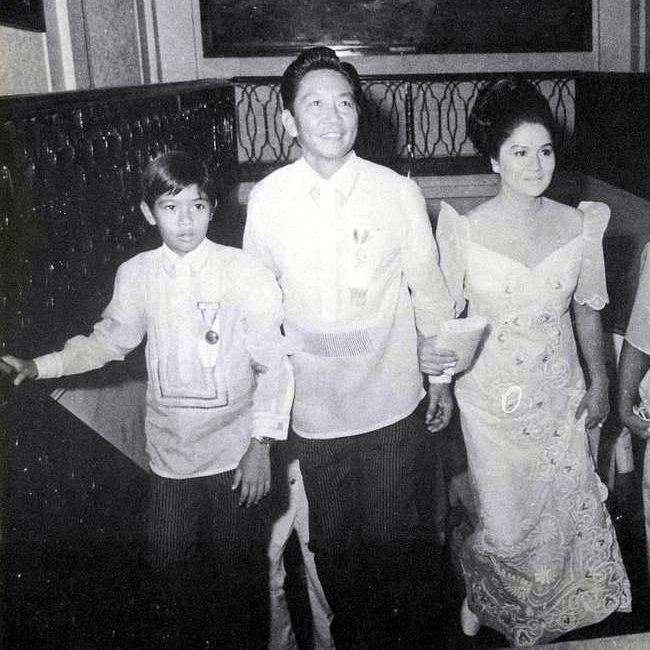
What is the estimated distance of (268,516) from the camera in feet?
6.73

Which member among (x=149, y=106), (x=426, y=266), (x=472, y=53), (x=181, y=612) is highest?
(x=472, y=53)

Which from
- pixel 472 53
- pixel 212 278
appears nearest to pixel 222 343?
pixel 212 278

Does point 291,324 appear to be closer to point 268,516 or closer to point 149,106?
point 149,106

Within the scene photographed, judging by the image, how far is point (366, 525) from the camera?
5.79 feet

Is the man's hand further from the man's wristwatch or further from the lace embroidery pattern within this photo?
the man's wristwatch

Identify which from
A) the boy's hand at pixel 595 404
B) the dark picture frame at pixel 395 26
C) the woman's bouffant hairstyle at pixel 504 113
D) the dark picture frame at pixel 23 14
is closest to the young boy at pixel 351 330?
the woman's bouffant hairstyle at pixel 504 113

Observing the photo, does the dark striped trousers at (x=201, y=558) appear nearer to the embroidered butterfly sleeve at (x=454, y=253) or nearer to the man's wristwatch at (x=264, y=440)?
the man's wristwatch at (x=264, y=440)

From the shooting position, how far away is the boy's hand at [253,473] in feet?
4.81

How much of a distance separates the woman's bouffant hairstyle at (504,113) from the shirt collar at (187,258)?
2.24 ft

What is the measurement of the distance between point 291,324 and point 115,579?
1.95 feet

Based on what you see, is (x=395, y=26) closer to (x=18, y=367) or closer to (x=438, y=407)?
(x=438, y=407)

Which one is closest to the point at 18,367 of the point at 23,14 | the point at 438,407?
the point at 438,407

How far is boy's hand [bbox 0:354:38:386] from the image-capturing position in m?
1.12

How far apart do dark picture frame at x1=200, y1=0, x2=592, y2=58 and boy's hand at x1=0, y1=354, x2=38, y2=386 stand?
586 cm
